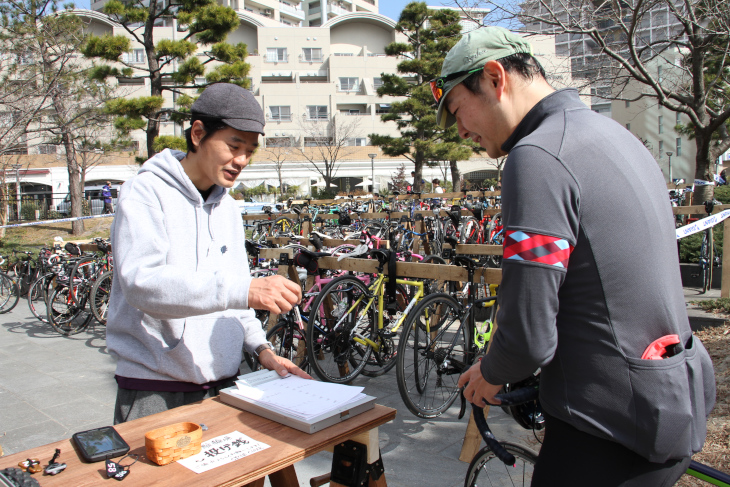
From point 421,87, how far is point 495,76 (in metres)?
27.5

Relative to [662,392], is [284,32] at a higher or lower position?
higher

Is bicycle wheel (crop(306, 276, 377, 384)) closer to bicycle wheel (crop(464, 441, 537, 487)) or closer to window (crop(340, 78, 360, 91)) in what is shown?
bicycle wheel (crop(464, 441, 537, 487))

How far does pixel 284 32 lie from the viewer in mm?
56781

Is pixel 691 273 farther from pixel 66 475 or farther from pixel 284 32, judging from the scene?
pixel 284 32

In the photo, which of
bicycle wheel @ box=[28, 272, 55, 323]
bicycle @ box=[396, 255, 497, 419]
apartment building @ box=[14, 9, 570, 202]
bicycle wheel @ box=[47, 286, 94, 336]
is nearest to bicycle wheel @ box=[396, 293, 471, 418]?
bicycle @ box=[396, 255, 497, 419]

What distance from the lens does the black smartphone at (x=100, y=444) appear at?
4.60 feet

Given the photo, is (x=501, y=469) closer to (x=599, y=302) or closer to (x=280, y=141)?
(x=599, y=302)

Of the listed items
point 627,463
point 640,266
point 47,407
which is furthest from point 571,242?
point 47,407

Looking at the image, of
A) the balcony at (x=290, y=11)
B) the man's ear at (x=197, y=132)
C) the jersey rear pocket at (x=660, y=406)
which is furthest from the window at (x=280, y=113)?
the jersey rear pocket at (x=660, y=406)

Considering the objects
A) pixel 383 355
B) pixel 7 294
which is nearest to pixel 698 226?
pixel 383 355

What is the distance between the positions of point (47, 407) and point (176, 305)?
408cm

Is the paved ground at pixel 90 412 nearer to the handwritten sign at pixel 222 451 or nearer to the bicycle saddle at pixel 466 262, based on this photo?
the bicycle saddle at pixel 466 262

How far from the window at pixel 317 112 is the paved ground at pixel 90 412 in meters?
49.1

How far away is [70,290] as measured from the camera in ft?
25.0
